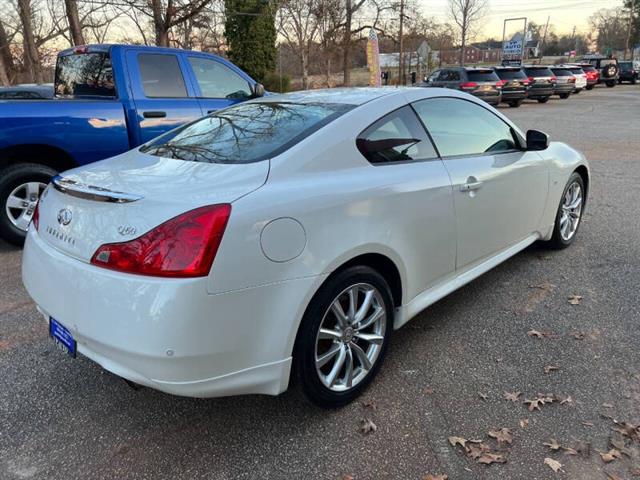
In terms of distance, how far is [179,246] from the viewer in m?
2.03

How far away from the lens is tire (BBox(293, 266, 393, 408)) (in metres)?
2.38

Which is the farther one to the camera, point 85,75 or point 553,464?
point 85,75

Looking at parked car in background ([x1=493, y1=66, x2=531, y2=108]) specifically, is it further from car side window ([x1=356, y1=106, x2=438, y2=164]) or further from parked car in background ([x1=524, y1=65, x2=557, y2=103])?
car side window ([x1=356, y1=106, x2=438, y2=164])

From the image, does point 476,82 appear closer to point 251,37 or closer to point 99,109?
point 251,37

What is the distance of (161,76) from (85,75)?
0.85 metres

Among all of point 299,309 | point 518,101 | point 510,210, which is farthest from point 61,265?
point 518,101

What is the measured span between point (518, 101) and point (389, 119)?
22.6 metres

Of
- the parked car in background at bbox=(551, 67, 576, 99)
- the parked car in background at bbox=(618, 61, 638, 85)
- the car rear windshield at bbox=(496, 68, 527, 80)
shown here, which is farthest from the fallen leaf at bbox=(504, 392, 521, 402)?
the parked car in background at bbox=(618, 61, 638, 85)

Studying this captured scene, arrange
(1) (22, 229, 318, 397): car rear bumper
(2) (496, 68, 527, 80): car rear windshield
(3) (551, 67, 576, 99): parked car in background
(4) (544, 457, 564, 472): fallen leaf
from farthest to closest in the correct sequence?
(3) (551, 67, 576, 99): parked car in background → (2) (496, 68, 527, 80): car rear windshield → (4) (544, 457, 564, 472): fallen leaf → (1) (22, 229, 318, 397): car rear bumper

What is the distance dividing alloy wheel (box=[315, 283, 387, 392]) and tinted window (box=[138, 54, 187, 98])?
4052 millimetres

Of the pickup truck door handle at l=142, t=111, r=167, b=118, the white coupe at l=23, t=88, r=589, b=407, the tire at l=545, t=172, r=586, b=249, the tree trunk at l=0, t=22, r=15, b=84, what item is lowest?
the tire at l=545, t=172, r=586, b=249

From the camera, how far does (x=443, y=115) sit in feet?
11.2

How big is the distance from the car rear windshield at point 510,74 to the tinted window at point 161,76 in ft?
65.7

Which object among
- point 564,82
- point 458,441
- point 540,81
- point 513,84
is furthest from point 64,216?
point 564,82
